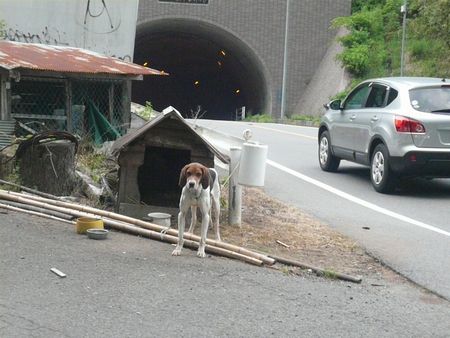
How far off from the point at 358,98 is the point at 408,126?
2.17 meters

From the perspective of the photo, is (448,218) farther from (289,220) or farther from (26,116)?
(26,116)

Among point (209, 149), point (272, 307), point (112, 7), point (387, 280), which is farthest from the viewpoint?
point (112, 7)

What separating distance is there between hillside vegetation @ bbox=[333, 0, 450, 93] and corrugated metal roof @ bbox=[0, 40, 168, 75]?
18.5 metres

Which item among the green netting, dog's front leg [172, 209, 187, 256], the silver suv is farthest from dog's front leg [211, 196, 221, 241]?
the green netting

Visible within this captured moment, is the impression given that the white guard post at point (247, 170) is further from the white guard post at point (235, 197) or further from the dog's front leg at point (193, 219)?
the dog's front leg at point (193, 219)

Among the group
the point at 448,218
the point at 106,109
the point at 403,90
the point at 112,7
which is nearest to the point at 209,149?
the point at 448,218

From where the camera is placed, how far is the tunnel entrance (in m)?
39.1

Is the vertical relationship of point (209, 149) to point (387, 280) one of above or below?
above

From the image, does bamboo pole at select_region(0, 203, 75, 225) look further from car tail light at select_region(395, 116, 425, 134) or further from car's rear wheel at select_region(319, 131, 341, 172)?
car's rear wheel at select_region(319, 131, 341, 172)

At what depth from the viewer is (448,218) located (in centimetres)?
962

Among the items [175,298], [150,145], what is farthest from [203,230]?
[150,145]

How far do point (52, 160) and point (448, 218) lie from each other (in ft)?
17.7

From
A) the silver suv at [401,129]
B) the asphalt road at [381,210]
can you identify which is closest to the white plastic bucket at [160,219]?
the asphalt road at [381,210]

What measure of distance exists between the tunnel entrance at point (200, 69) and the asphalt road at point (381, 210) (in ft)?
68.9
